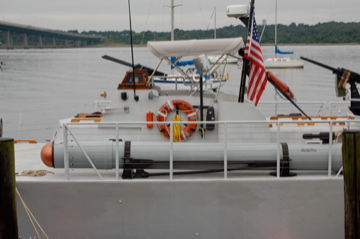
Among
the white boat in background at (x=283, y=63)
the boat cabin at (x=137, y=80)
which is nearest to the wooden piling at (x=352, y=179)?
the boat cabin at (x=137, y=80)

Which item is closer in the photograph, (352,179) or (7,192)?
(352,179)

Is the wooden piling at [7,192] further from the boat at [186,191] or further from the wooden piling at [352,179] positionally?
the wooden piling at [352,179]

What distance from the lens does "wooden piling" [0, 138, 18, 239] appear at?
7113 mm

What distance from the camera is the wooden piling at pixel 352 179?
6848 millimetres

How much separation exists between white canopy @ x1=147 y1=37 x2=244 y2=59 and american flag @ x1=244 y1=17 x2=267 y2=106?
16.8 inches

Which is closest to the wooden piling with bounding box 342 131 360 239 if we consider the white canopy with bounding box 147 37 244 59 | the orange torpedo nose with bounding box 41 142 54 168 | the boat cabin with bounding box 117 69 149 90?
the white canopy with bounding box 147 37 244 59

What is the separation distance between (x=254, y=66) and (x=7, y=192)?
5.38m

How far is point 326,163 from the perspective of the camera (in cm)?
984

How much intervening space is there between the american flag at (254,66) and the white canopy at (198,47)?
1.40 feet

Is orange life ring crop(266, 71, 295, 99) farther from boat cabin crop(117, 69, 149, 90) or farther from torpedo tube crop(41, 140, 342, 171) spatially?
boat cabin crop(117, 69, 149, 90)

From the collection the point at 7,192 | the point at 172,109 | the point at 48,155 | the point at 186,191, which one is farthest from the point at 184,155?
the point at 7,192

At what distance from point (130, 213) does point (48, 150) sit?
1.66 m

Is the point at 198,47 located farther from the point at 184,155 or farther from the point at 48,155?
the point at 48,155

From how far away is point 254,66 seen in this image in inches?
432
